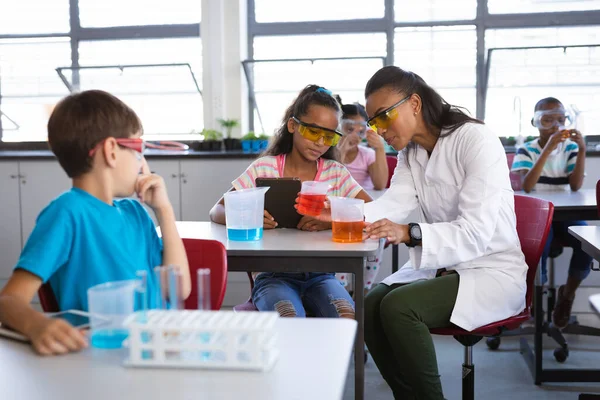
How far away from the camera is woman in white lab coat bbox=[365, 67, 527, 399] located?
2.11 metres

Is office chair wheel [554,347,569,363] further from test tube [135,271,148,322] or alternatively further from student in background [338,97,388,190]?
test tube [135,271,148,322]

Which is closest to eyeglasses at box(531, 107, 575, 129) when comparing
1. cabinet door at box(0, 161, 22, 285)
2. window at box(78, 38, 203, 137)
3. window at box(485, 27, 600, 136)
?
window at box(485, 27, 600, 136)

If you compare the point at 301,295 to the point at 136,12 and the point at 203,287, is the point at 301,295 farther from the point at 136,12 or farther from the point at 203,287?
the point at 136,12

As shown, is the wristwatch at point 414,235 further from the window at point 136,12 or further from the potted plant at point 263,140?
the window at point 136,12

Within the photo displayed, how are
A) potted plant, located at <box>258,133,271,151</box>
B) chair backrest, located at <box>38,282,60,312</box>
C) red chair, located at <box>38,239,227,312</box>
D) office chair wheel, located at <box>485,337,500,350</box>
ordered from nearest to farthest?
chair backrest, located at <box>38,282,60,312</box>, red chair, located at <box>38,239,227,312</box>, office chair wheel, located at <box>485,337,500,350</box>, potted plant, located at <box>258,133,271,151</box>

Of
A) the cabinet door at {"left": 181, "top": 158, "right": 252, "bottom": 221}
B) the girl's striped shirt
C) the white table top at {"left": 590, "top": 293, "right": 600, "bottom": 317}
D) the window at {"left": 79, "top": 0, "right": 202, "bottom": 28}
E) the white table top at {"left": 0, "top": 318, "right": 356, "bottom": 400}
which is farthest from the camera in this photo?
the window at {"left": 79, "top": 0, "right": 202, "bottom": 28}

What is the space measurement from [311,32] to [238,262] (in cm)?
358

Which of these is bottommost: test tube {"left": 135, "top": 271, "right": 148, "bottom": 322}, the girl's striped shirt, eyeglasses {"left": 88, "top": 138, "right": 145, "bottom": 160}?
test tube {"left": 135, "top": 271, "right": 148, "bottom": 322}

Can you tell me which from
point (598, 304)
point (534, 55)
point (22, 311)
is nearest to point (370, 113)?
point (598, 304)

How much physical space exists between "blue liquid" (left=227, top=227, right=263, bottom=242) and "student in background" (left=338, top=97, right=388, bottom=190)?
5.53ft

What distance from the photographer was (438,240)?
2119mm

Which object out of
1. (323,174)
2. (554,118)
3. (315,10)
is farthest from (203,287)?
(315,10)

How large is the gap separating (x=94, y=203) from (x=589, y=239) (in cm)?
154

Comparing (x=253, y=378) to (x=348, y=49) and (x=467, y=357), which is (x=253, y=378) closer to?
(x=467, y=357)
